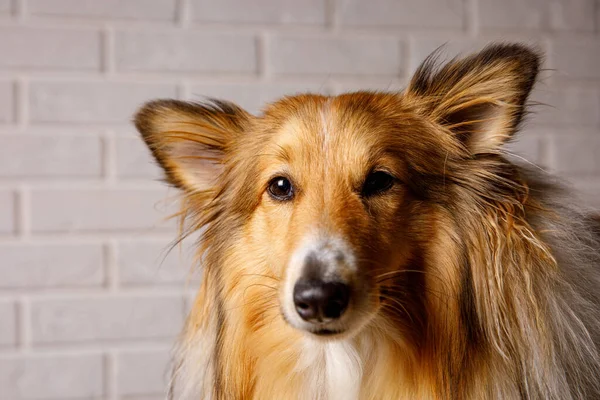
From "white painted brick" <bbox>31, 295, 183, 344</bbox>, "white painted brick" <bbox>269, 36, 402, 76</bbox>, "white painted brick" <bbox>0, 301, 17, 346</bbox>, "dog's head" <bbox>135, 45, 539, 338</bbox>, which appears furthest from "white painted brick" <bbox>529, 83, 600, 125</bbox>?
"white painted brick" <bbox>0, 301, 17, 346</bbox>

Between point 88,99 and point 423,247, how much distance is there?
1.46m

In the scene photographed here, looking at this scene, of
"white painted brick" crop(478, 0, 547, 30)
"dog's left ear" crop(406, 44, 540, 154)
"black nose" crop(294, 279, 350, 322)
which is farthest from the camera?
"white painted brick" crop(478, 0, 547, 30)

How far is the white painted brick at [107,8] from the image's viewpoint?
2.48m

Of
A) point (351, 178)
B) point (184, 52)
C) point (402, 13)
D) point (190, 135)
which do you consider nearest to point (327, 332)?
point (351, 178)

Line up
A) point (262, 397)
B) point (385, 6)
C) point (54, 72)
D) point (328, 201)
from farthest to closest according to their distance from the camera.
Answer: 1. point (385, 6)
2. point (54, 72)
3. point (262, 397)
4. point (328, 201)

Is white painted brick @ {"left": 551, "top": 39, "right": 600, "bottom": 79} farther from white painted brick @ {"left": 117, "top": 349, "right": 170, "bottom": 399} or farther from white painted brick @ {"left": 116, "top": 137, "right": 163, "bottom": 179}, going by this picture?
white painted brick @ {"left": 117, "top": 349, "right": 170, "bottom": 399}

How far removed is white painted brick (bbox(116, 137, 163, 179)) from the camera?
254cm

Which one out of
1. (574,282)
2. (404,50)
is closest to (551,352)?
(574,282)

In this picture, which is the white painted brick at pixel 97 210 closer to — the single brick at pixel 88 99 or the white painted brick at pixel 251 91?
the single brick at pixel 88 99

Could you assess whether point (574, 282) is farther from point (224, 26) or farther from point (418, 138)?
point (224, 26)

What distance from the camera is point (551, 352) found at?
160cm

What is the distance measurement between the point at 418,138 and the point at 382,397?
2.05 ft

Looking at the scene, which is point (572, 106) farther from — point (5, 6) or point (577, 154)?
point (5, 6)

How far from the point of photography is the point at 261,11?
2598 mm
